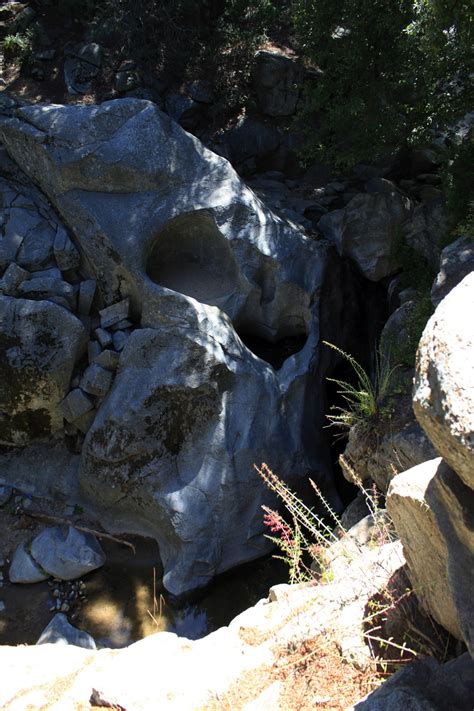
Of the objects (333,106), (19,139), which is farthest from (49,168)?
(333,106)

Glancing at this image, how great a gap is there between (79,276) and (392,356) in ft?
13.2

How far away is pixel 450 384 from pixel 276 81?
1044cm

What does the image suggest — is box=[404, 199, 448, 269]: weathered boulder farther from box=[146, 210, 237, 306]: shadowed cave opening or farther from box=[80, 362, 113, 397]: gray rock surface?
box=[80, 362, 113, 397]: gray rock surface

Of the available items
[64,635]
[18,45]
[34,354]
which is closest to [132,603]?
[64,635]

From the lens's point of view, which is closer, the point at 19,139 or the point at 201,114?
the point at 19,139

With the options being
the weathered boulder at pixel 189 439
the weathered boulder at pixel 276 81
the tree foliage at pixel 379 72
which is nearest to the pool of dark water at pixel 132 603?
the weathered boulder at pixel 189 439

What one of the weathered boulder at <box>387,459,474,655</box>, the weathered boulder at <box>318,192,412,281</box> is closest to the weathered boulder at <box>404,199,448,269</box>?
the weathered boulder at <box>318,192,412,281</box>

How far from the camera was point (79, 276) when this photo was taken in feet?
26.3

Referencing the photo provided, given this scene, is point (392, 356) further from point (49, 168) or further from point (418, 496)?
point (49, 168)

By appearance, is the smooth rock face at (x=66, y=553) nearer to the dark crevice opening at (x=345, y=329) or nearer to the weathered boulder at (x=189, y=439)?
the weathered boulder at (x=189, y=439)

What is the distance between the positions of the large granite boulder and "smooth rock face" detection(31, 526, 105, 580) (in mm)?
449

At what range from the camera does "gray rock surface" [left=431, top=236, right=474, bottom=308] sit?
6.22m

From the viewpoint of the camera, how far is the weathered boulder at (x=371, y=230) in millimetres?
8961

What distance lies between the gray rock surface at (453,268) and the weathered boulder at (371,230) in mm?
→ 2339
